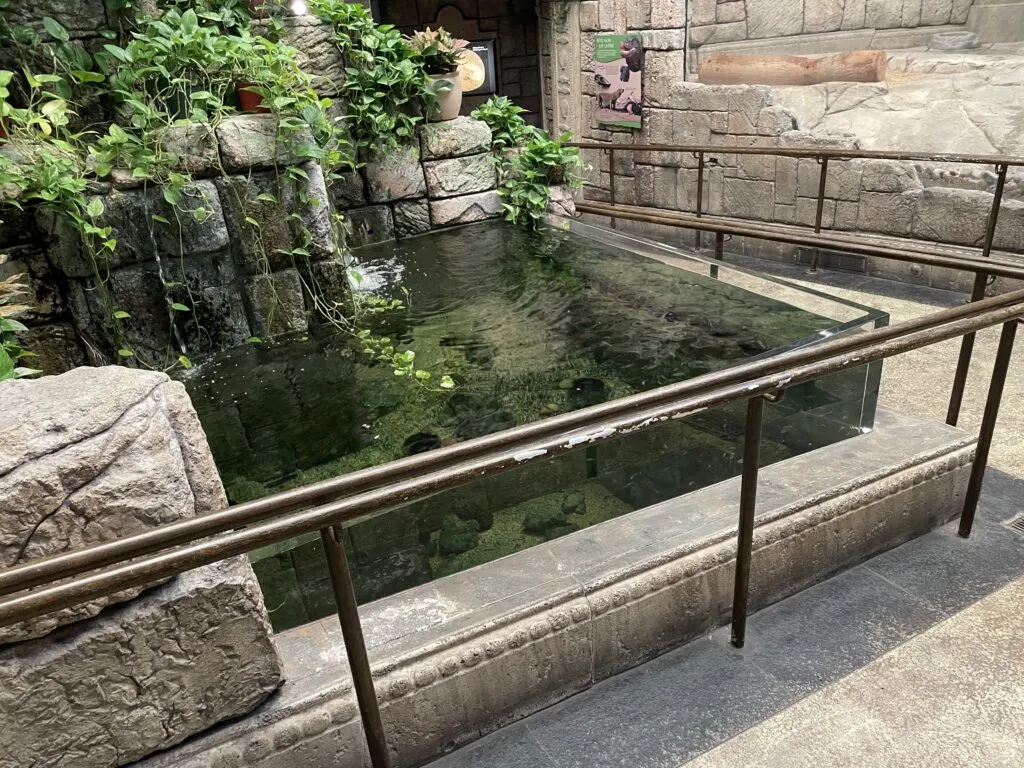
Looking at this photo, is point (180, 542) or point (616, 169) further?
A: point (616, 169)

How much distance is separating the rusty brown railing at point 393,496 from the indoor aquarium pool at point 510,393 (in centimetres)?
40

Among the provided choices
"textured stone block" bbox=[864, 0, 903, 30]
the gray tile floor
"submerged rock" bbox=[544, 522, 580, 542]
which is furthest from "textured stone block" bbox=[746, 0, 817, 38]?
"submerged rock" bbox=[544, 522, 580, 542]

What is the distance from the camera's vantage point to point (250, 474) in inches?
87.0

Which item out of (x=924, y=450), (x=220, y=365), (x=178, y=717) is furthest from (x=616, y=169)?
(x=178, y=717)

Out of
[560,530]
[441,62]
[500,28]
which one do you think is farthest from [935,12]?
[560,530]

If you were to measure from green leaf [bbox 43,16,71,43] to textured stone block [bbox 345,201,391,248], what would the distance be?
5.59 feet

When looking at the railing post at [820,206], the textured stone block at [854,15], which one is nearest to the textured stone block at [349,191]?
the railing post at [820,206]

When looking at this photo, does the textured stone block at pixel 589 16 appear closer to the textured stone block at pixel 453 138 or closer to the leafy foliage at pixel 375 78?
the textured stone block at pixel 453 138

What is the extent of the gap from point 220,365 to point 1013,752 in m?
3.02

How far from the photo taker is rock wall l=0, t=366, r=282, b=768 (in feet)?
3.40

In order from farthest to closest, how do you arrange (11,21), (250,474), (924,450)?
(11,21)
(250,474)
(924,450)

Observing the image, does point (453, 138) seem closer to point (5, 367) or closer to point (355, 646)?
point (5, 367)

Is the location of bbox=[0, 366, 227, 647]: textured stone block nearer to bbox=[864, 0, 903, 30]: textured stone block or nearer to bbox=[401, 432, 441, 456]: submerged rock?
bbox=[401, 432, 441, 456]: submerged rock

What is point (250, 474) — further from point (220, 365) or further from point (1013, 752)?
point (1013, 752)
